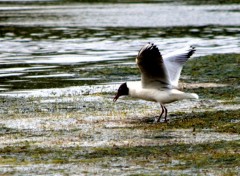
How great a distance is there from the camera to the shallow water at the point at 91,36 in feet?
76.9

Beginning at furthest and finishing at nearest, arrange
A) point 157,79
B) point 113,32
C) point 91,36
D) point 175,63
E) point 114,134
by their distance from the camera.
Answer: point 113,32
point 91,36
point 175,63
point 157,79
point 114,134

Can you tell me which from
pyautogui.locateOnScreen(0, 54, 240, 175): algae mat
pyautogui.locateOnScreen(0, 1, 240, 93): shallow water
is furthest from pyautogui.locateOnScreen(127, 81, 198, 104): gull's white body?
pyautogui.locateOnScreen(0, 1, 240, 93): shallow water

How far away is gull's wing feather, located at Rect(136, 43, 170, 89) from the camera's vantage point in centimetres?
1403

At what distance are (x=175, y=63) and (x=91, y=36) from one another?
21.0 metres

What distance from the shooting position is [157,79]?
14.9 meters

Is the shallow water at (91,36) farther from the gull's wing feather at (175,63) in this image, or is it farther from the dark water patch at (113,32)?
the gull's wing feather at (175,63)

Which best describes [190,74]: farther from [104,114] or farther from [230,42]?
[230,42]

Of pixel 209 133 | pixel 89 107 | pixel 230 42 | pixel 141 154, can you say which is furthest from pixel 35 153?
pixel 230 42

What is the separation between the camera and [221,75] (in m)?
21.8

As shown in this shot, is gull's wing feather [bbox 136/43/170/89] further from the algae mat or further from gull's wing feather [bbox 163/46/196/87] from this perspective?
the algae mat

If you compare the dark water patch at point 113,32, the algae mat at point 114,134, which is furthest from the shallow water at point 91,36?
the algae mat at point 114,134

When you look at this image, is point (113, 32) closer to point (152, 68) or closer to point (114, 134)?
point (152, 68)

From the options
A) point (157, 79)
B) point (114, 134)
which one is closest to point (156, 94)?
point (157, 79)

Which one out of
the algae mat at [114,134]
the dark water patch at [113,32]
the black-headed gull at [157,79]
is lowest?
the dark water patch at [113,32]
